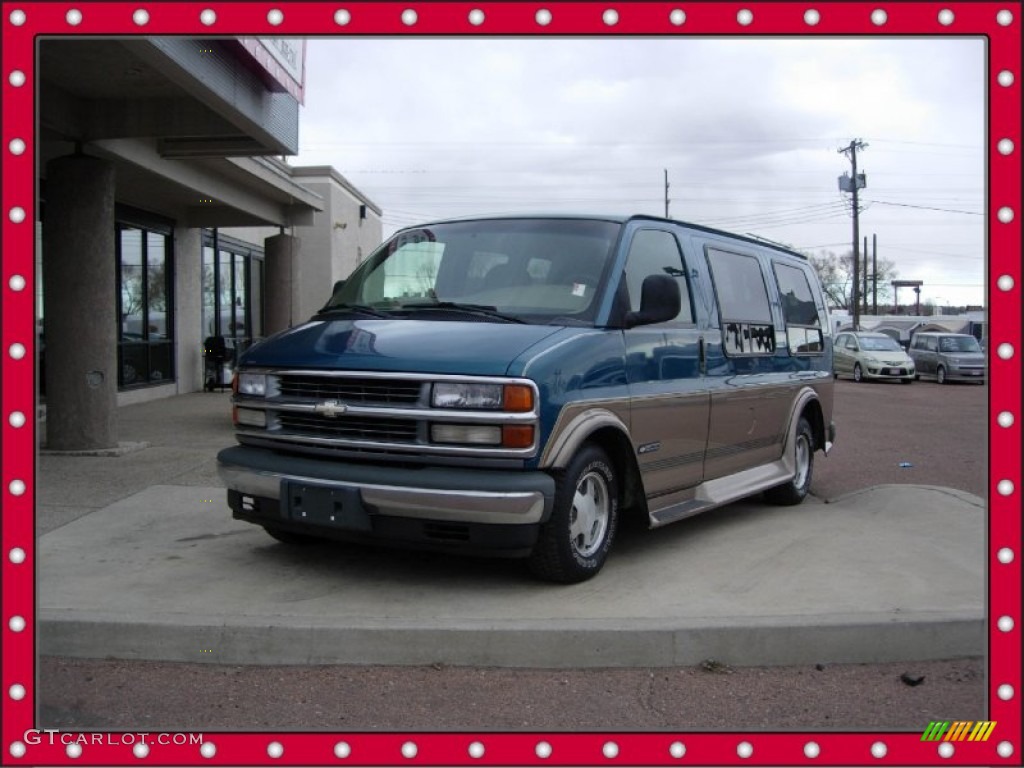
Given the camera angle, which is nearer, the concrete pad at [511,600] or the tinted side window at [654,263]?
the concrete pad at [511,600]

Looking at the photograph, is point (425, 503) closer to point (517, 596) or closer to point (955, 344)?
point (517, 596)

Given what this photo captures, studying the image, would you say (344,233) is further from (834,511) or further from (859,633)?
(859,633)

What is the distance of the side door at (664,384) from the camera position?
526 centimetres

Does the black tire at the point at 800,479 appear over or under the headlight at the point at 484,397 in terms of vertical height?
under

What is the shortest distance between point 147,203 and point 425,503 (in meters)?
12.5

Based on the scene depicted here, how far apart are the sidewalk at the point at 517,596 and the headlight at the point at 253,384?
983mm

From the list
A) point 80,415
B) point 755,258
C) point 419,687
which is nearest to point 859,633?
point 419,687

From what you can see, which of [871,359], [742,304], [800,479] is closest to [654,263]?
[742,304]

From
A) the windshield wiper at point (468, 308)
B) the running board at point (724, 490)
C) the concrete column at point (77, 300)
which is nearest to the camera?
the windshield wiper at point (468, 308)

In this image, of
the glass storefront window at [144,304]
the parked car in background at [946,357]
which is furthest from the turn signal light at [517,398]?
the parked car in background at [946,357]

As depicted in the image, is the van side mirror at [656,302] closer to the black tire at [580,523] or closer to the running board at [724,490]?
the black tire at [580,523]

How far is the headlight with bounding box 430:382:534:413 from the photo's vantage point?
172 inches

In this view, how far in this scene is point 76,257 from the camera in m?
9.14

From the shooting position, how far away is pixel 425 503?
4.38 m
